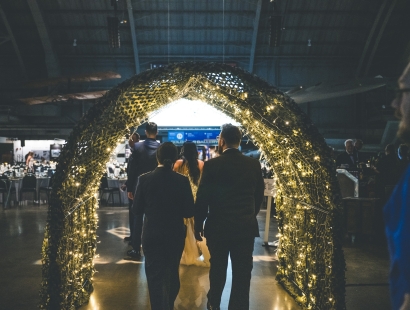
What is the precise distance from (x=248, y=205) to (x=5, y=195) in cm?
1178

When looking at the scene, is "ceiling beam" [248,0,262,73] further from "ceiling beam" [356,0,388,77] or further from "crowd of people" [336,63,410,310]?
"crowd of people" [336,63,410,310]

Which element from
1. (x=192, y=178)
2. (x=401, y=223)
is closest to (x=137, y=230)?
(x=192, y=178)

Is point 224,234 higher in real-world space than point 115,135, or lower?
lower

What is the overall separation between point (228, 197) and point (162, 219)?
2.00 ft

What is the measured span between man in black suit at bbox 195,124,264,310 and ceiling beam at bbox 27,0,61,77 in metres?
15.6

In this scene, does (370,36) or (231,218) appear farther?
(370,36)

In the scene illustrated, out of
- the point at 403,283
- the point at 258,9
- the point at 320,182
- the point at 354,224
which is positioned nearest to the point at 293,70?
the point at 258,9

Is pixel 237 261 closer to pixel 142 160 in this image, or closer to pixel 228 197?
pixel 228 197

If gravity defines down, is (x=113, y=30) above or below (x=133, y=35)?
below

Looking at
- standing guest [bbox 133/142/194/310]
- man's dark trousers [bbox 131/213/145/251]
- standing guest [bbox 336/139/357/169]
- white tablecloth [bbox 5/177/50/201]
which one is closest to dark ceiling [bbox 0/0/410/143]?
white tablecloth [bbox 5/177/50/201]

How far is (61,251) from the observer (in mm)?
3590

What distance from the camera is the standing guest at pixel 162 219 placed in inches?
135

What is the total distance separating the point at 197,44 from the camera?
1903 centimetres

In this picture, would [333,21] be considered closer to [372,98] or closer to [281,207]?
[372,98]
